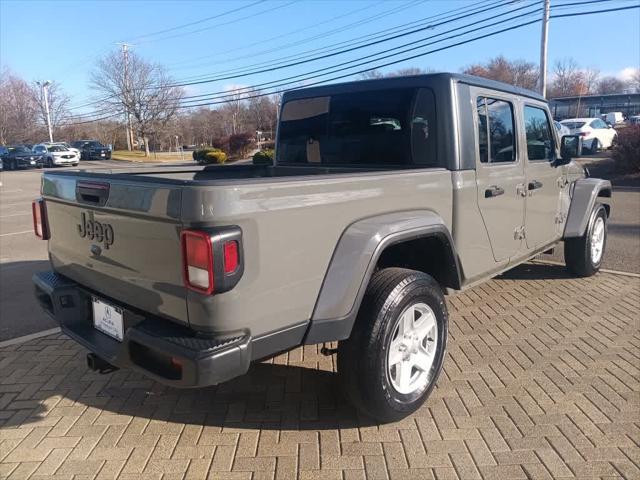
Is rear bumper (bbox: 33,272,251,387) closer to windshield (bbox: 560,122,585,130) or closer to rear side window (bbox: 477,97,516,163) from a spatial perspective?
rear side window (bbox: 477,97,516,163)

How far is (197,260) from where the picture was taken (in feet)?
6.84

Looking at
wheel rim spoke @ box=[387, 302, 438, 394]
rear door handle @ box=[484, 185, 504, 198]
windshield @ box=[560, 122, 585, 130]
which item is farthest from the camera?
windshield @ box=[560, 122, 585, 130]

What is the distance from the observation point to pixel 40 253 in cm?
Result: 764

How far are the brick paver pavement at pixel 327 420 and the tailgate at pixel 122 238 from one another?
0.86 meters

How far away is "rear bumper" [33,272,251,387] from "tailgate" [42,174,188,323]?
3.1 inches

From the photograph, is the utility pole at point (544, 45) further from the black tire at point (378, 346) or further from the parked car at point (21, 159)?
the parked car at point (21, 159)

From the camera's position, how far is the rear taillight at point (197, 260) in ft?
6.69

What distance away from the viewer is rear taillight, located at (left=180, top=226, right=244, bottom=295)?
204 cm

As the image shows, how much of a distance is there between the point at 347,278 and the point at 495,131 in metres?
2.03

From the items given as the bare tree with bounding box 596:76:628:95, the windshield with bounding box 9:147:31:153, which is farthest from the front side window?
the bare tree with bounding box 596:76:628:95

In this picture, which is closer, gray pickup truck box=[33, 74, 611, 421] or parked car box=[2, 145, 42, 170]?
gray pickup truck box=[33, 74, 611, 421]

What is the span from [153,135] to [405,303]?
57107mm

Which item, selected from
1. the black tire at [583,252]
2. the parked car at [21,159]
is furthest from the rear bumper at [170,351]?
the parked car at [21,159]

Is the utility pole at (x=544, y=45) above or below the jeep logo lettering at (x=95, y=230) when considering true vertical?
above
